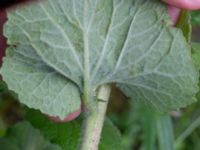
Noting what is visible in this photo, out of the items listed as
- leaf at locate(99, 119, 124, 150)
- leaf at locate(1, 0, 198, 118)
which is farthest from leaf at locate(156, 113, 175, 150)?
leaf at locate(1, 0, 198, 118)

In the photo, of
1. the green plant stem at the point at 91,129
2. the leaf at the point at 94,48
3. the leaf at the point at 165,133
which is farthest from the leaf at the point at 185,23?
the leaf at the point at 165,133

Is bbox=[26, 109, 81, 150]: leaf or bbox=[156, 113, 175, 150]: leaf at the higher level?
bbox=[26, 109, 81, 150]: leaf

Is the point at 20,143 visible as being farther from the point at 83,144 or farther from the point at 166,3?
the point at 166,3

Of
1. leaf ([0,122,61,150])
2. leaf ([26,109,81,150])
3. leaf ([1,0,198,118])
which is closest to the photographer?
leaf ([1,0,198,118])

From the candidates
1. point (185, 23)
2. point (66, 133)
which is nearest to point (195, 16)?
point (185, 23)

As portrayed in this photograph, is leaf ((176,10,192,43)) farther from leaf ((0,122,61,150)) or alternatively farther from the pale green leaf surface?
leaf ((0,122,61,150))

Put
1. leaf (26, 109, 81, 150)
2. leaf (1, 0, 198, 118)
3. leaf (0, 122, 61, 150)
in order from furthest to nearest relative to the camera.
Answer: leaf (0, 122, 61, 150) → leaf (26, 109, 81, 150) → leaf (1, 0, 198, 118)

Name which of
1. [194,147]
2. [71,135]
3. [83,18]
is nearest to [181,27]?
[83,18]
